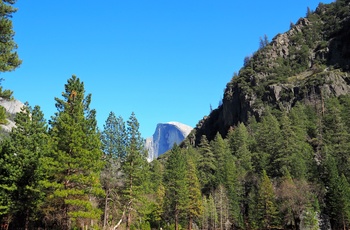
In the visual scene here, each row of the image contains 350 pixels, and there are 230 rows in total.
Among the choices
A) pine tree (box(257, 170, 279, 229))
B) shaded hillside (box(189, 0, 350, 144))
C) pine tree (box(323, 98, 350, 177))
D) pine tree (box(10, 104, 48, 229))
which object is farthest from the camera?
shaded hillside (box(189, 0, 350, 144))

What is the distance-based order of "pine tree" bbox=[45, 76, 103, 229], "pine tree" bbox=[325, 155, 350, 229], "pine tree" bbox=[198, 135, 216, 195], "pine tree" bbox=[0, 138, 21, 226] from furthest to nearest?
1. "pine tree" bbox=[198, 135, 216, 195]
2. "pine tree" bbox=[325, 155, 350, 229]
3. "pine tree" bbox=[0, 138, 21, 226]
4. "pine tree" bbox=[45, 76, 103, 229]

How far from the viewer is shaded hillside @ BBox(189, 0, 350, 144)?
11238cm

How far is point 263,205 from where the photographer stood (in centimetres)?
5625

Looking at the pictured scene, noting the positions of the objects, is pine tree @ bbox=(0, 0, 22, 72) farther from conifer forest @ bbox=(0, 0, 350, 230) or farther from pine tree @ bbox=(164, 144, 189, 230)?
pine tree @ bbox=(164, 144, 189, 230)

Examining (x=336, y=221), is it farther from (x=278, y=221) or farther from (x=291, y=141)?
(x=291, y=141)

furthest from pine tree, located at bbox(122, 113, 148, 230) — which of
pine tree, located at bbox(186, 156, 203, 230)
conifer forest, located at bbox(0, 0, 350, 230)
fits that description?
pine tree, located at bbox(186, 156, 203, 230)

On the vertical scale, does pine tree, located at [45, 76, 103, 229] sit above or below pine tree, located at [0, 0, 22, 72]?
below

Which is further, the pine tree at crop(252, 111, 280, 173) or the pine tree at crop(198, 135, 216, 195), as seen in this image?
the pine tree at crop(198, 135, 216, 195)

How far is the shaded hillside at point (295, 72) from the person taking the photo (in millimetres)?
112375

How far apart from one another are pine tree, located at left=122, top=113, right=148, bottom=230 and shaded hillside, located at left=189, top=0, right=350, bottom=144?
73.6m

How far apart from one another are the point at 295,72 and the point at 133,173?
118416mm

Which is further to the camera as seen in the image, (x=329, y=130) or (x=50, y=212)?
(x=329, y=130)

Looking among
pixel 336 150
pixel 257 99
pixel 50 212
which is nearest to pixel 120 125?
pixel 50 212

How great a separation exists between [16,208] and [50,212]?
4.04m
